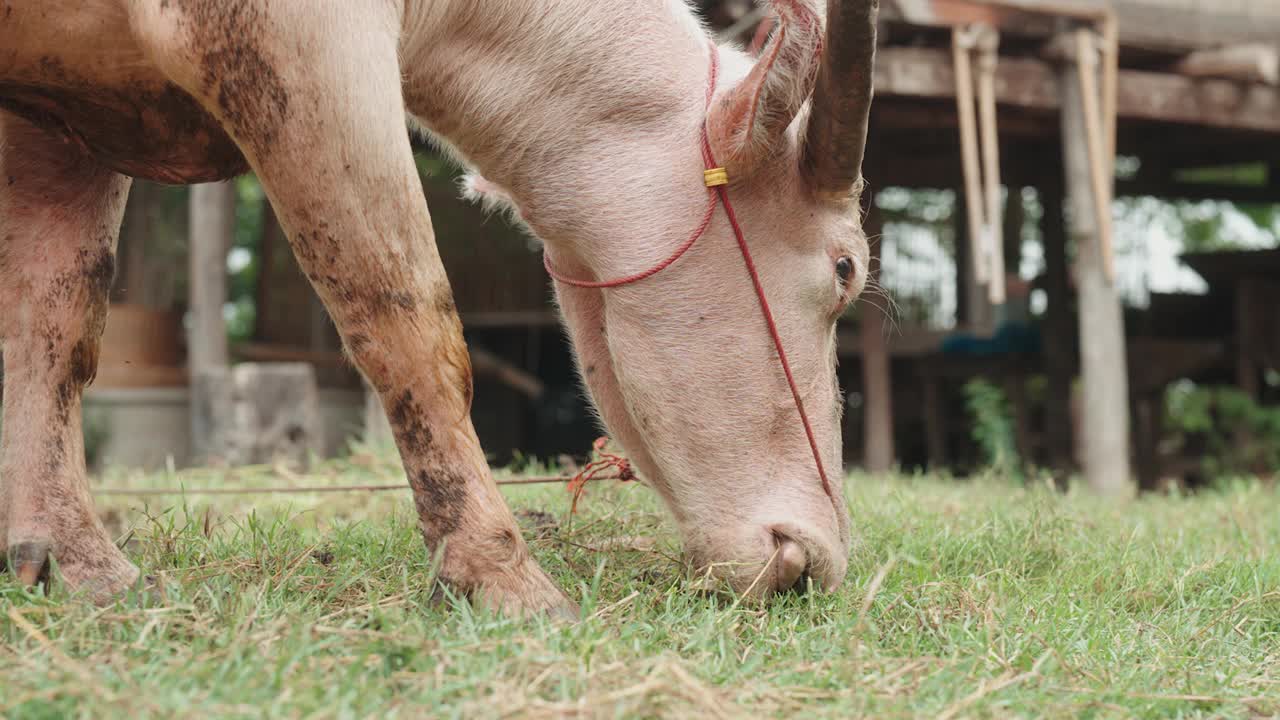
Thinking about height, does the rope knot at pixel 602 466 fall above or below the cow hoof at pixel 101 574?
above

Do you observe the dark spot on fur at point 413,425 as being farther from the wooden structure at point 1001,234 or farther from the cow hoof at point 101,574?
the wooden structure at point 1001,234

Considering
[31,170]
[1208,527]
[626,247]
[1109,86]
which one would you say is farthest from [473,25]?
[1109,86]

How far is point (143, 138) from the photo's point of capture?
2434 millimetres

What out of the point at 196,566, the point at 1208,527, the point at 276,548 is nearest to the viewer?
the point at 196,566

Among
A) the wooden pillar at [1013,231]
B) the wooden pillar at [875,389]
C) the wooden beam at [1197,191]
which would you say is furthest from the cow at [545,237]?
the wooden pillar at [1013,231]

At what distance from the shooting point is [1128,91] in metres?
7.77

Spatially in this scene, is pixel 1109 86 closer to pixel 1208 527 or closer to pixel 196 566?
pixel 1208 527

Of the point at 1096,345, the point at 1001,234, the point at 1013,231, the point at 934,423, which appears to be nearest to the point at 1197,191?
the point at 1001,234

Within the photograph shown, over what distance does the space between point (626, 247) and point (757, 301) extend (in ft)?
1.01

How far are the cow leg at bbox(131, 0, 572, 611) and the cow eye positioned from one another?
931 millimetres

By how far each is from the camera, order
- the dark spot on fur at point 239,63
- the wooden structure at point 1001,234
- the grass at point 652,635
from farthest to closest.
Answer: the wooden structure at point 1001,234, the dark spot on fur at point 239,63, the grass at point 652,635

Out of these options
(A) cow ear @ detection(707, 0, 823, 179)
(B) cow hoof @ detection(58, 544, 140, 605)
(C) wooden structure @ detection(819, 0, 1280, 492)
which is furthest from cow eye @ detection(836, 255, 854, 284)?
(C) wooden structure @ detection(819, 0, 1280, 492)

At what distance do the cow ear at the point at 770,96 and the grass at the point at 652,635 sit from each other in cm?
91

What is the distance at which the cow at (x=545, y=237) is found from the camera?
211cm
